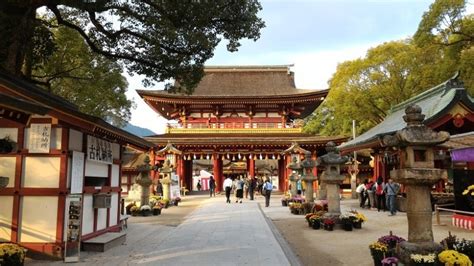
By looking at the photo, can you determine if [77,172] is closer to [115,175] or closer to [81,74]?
[115,175]

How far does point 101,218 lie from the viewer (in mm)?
11977

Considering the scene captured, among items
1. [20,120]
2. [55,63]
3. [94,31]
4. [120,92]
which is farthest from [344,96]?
[20,120]

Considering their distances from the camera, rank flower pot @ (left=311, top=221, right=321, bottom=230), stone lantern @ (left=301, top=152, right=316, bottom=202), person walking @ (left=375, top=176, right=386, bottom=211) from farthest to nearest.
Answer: person walking @ (left=375, top=176, right=386, bottom=211) < stone lantern @ (left=301, top=152, right=316, bottom=202) < flower pot @ (left=311, top=221, right=321, bottom=230)

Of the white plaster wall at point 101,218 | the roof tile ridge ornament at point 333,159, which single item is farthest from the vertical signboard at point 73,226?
the roof tile ridge ornament at point 333,159

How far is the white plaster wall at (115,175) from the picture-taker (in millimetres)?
12946

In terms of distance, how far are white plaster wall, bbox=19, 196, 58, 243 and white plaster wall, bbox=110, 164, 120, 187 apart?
3511mm

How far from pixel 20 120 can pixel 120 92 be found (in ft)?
63.5

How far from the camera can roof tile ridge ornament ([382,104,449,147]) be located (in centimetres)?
823

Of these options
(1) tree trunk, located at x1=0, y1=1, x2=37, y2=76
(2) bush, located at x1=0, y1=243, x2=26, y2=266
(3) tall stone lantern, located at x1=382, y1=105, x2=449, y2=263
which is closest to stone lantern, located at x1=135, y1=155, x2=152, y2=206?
(1) tree trunk, located at x1=0, y1=1, x2=37, y2=76

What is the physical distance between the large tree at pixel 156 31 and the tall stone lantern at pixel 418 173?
641 cm

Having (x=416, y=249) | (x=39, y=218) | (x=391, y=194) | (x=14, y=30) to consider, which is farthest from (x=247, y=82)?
(x=416, y=249)

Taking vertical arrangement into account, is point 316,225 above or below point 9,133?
below

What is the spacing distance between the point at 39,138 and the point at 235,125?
28.3 meters

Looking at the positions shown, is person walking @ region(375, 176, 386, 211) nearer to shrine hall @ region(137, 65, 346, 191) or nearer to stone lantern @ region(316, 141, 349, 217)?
stone lantern @ region(316, 141, 349, 217)
